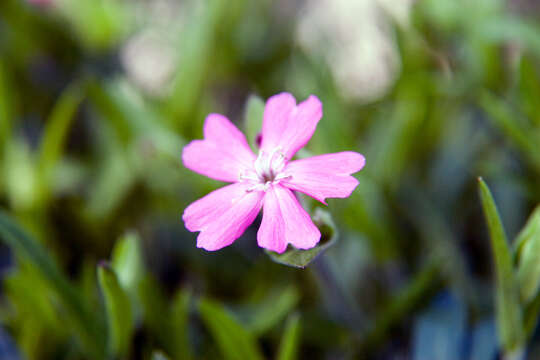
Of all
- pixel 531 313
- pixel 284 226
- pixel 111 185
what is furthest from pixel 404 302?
pixel 111 185

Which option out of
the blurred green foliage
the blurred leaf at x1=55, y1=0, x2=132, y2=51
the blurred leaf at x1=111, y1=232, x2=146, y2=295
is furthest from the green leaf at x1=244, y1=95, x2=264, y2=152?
the blurred leaf at x1=55, y1=0, x2=132, y2=51

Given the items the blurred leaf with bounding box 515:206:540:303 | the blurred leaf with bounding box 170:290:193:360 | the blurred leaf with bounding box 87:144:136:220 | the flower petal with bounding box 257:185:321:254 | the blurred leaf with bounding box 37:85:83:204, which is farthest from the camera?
the blurred leaf with bounding box 87:144:136:220

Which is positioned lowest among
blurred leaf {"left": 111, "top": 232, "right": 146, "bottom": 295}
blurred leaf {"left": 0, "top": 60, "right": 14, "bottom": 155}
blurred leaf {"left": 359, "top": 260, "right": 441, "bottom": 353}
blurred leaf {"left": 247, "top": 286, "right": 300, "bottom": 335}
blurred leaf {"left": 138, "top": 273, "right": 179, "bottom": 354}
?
blurred leaf {"left": 359, "top": 260, "right": 441, "bottom": 353}

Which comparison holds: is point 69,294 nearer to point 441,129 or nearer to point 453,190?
point 453,190

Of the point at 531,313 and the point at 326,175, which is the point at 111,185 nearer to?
the point at 326,175

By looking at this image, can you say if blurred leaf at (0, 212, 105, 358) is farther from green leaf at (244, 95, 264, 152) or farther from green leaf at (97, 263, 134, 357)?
green leaf at (244, 95, 264, 152)

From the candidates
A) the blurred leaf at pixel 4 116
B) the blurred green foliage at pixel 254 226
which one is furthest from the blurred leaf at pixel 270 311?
the blurred leaf at pixel 4 116
